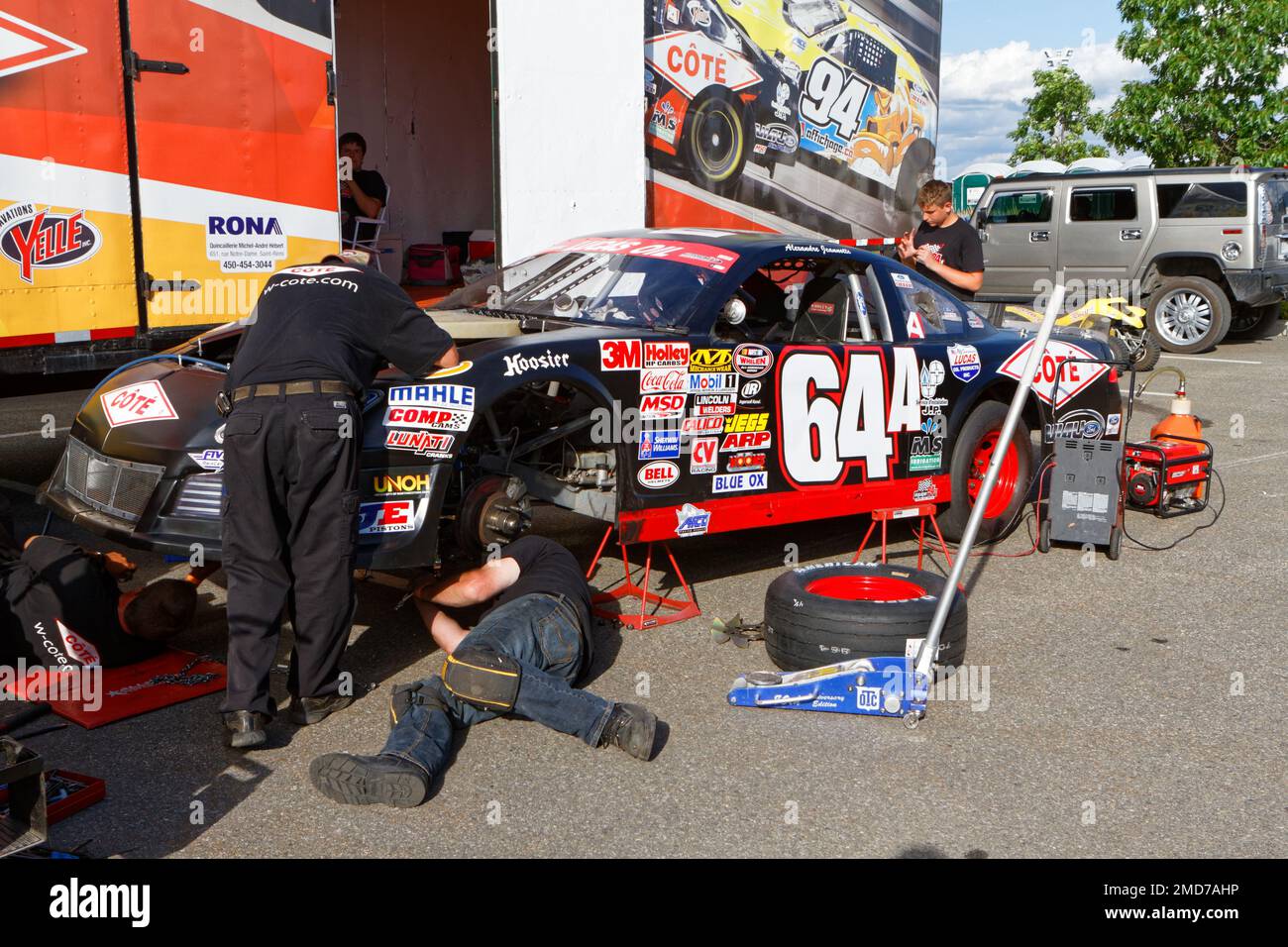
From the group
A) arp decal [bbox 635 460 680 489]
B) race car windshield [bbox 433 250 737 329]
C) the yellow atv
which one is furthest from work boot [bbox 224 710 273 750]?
the yellow atv

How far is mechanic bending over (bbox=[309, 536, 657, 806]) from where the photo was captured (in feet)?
11.6

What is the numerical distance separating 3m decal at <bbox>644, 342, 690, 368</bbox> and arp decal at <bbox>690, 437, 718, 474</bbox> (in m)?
0.34

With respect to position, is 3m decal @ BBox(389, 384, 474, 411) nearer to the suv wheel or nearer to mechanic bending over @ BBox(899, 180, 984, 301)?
mechanic bending over @ BBox(899, 180, 984, 301)

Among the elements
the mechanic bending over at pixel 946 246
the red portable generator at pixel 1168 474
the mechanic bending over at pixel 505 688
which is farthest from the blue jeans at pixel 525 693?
the mechanic bending over at pixel 946 246

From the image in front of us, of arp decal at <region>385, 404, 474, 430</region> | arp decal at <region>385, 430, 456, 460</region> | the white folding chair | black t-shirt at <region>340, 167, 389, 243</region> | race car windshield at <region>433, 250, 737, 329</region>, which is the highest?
black t-shirt at <region>340, 167, 389, 243</region>

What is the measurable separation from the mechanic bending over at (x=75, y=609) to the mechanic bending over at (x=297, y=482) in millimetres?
715

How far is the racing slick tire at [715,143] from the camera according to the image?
917cm

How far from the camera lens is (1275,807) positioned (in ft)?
11.8

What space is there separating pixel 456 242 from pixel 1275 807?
996 centimetres

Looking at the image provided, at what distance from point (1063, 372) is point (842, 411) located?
6.52 feet

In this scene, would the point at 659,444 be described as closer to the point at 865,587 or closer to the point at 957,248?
the point at 865,587

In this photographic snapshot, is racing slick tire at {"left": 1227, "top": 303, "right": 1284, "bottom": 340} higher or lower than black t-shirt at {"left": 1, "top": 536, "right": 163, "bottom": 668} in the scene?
higher

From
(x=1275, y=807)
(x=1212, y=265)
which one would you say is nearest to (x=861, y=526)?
(x=1275, y=807)
